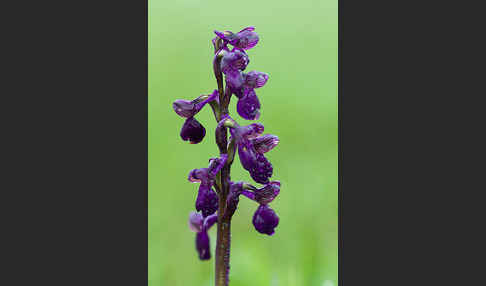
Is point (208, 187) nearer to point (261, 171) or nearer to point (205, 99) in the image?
point (261, 171)

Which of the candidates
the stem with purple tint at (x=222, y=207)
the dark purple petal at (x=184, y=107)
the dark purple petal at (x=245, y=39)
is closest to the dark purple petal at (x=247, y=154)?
the stem with purple tint at (x=222, y=207)

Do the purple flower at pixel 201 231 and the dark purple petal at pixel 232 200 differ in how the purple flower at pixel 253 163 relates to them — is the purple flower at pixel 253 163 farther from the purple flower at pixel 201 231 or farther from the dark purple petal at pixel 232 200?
the purple flower at pixel 201 231

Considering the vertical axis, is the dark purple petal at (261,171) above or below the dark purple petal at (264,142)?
below

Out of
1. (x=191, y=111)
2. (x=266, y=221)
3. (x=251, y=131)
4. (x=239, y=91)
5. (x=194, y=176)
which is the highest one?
(x=239, y=91)

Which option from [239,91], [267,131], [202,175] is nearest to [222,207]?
[202,175]

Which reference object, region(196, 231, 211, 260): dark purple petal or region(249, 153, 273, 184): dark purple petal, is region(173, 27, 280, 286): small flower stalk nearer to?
region(249, 153, 273, 184): dark purple petal
